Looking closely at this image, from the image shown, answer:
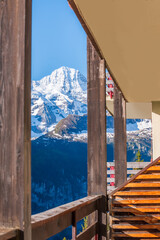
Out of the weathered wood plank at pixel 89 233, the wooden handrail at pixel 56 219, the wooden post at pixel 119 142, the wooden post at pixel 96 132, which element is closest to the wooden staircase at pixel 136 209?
the wooden post at pixel 96 132

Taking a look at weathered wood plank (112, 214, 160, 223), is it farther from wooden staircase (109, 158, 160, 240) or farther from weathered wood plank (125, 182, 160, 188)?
weathered wood plank (125, 182, 160, 188)

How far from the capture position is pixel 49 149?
154375 millimetres

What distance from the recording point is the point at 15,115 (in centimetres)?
183

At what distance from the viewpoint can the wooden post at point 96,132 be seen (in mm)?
4309

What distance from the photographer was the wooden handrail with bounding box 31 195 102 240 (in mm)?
2144

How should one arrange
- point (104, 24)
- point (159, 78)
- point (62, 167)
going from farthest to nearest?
point (62, 167) < point (159, 78) < point (104, 24)

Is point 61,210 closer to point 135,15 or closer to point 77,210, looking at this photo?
point 77,210

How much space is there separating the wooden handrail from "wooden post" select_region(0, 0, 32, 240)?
295mm

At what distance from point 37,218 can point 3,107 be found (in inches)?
29.2

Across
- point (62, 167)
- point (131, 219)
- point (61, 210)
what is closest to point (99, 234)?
point (131, 219)

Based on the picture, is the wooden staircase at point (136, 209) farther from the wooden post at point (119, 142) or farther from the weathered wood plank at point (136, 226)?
the wooden post at point (119, 142)

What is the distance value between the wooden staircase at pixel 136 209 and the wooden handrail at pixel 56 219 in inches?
45.6

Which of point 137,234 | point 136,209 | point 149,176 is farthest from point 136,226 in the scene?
point 149,176

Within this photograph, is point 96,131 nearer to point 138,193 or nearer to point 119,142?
point 138,193
